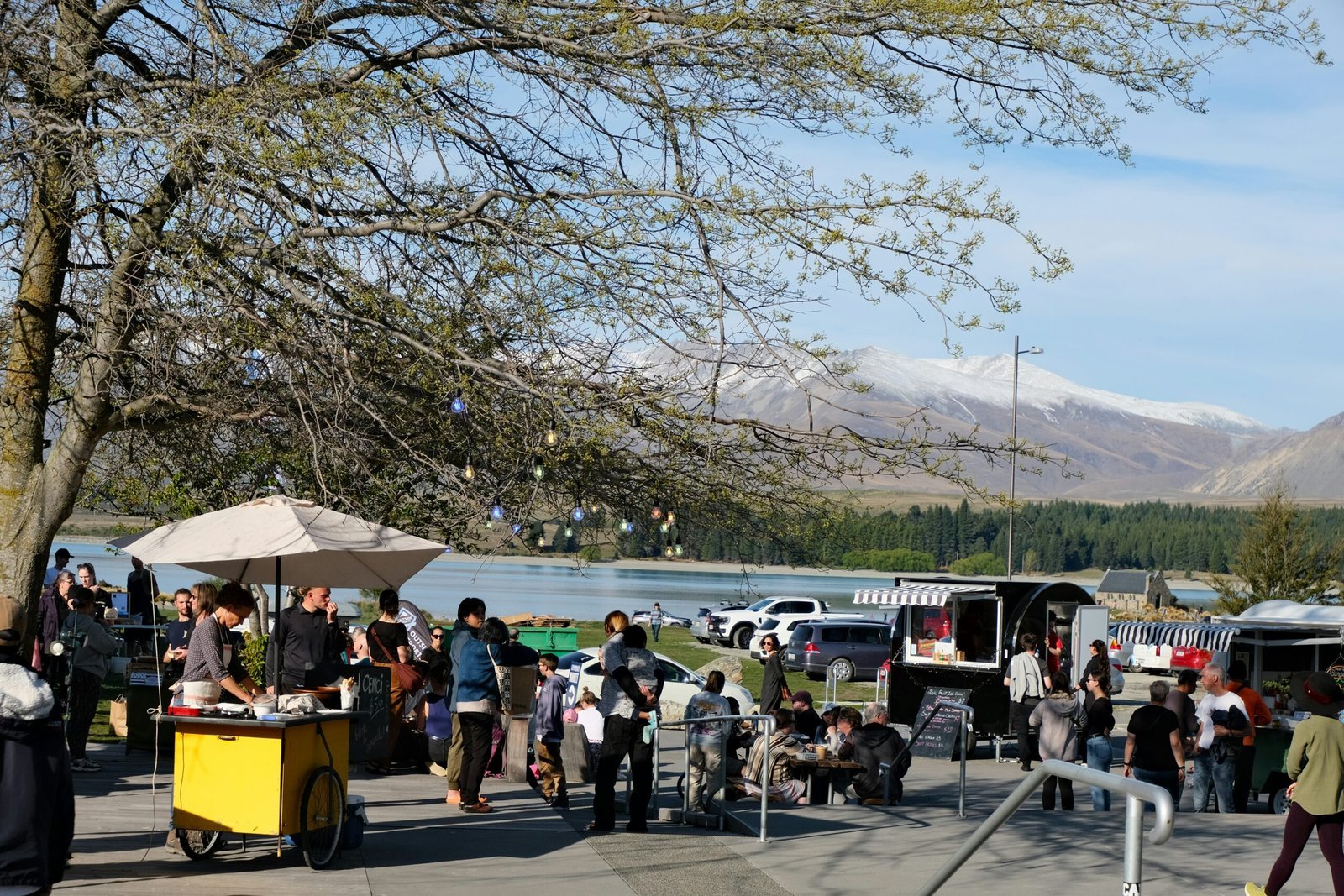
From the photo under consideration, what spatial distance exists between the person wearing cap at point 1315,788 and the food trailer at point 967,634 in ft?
41.4

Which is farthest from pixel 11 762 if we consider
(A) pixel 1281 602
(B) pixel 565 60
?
(A) pixel 1281 602

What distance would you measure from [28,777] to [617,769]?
5.83 meters

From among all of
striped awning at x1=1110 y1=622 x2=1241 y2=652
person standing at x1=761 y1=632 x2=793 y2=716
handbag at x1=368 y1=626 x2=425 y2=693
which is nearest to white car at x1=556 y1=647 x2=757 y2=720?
person standing at x1=761 y1=632 x2=793 y2=716

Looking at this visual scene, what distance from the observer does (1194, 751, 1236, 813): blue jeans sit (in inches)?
626

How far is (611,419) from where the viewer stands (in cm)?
941

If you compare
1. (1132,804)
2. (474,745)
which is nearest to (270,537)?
(474,745)

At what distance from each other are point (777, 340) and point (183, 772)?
4.65 meters

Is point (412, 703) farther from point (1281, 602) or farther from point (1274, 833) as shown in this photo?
point (1281, 602)

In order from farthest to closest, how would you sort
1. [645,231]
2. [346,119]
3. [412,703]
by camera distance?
[412,703] → [645,231] → [346,119]

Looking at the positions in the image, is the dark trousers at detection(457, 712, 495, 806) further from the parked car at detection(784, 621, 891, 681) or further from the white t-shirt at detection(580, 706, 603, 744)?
the parked car at detection(784, 621, 891, 681)

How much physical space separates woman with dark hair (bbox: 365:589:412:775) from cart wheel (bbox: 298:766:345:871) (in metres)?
5.21

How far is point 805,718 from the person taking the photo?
1641 cm

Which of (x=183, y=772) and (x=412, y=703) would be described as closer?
(x=183, y=772)

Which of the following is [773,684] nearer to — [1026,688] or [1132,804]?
[1026,688]
